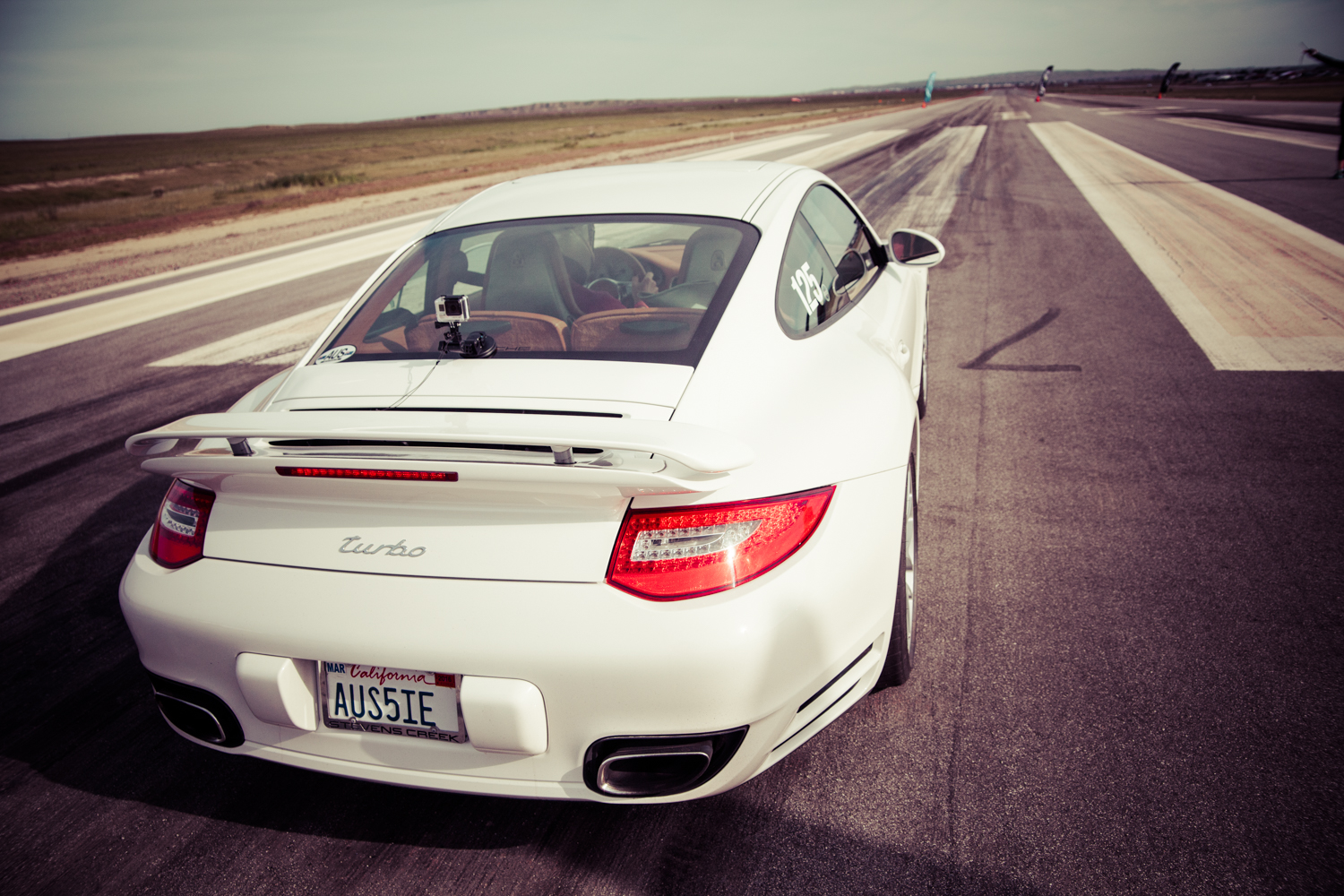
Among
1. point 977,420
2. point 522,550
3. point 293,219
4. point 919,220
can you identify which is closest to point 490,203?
point 522,550

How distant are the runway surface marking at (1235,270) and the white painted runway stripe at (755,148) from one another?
12.2 metres

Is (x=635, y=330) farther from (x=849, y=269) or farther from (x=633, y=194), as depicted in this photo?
(x=849, y=269)

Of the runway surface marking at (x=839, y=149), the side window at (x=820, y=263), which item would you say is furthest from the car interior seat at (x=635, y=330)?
the runway surface marking at (x=839, y=149)

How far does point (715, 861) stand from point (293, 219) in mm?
20617

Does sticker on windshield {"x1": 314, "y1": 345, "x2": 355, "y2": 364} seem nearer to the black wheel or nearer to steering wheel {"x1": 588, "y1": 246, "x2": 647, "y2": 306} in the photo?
steering wheel {"x1": 588, "y1": 246, "x2": 647, "y2": 306}

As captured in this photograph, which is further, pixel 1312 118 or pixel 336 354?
pixel 1312 118

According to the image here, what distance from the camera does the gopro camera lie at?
7.59 feet

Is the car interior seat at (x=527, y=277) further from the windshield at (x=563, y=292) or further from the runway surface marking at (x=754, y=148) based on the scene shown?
the runway surface marking at (x=754, y=148)

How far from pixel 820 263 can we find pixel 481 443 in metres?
1.79

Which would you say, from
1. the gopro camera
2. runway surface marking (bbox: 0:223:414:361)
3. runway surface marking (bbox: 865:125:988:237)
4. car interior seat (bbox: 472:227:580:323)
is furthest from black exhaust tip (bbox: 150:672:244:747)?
runway surface marking (bbox: 865:125:988:237)

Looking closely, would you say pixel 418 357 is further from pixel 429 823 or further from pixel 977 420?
pixel 977 420

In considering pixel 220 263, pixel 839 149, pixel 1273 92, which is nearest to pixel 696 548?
pixel 220 263

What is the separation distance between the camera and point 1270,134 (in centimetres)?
2281

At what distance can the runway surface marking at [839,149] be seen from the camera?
68.4 ft
